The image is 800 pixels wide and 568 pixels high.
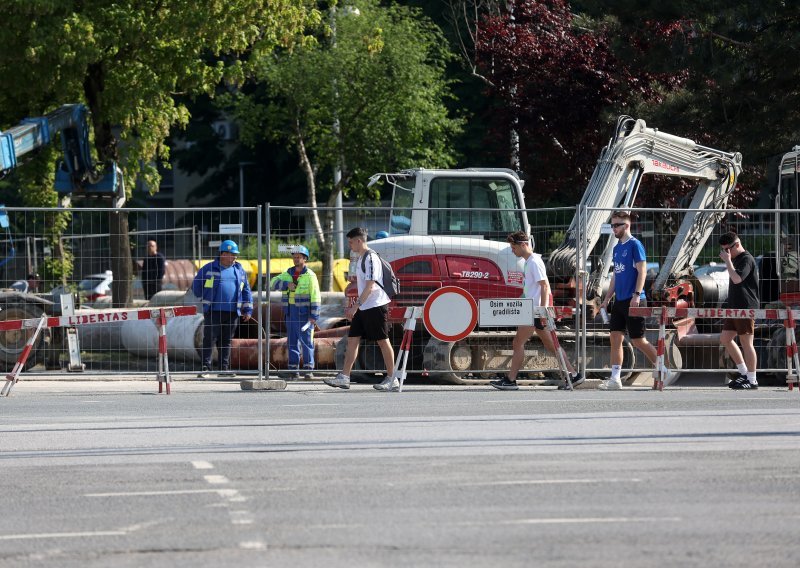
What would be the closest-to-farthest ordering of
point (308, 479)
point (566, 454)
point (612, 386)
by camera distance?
point (308, 479) → point (566, 454) → point (612, 386)

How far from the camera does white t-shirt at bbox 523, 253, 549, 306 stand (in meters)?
16.2

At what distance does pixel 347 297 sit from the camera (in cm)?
1852

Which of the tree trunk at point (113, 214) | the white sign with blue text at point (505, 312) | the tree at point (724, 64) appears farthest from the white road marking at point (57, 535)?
the tree at point (724, 64)

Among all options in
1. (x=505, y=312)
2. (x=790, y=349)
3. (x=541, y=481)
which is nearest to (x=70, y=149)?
(x=505, y=312)

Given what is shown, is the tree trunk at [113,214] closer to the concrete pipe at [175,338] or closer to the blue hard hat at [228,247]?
the concrete pipe at [175,338]

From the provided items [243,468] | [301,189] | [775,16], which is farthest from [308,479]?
[301,189]

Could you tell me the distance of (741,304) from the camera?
53.7 feet

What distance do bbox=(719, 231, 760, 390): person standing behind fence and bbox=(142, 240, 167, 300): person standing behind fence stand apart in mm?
8270

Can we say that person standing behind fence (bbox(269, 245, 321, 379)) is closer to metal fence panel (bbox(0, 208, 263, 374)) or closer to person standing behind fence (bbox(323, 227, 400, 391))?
metal fence panel (bbox(0, 208, 263, 374))

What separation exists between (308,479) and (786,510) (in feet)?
9.43

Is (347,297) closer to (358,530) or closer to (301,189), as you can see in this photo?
(358,530)

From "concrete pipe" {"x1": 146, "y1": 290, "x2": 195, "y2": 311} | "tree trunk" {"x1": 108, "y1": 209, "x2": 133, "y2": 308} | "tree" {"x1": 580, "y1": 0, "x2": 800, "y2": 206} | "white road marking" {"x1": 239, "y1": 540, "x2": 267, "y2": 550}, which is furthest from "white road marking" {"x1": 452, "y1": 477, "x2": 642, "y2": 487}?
"tree" {"x1": 580, "y1": 0, "x2": 800, "y2": 206}

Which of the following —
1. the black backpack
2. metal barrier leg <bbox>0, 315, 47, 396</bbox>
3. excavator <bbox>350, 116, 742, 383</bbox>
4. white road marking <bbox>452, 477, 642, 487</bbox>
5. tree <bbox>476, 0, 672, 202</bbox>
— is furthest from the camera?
tree <bbox>476, 0, 672, 202</bbox>

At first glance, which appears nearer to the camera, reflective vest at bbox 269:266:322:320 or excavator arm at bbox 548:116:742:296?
reflective vest at bbox 269:266:322:320
